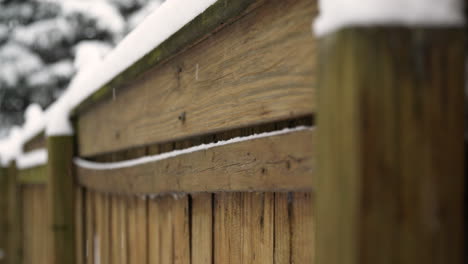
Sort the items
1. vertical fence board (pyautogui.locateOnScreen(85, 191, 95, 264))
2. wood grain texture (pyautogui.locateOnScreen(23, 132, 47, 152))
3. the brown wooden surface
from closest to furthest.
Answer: vertical fence board (pyautogui.locateOnScreen(85, 191, 95, 264)) → the brown wooden surface → wood grain texture (pyautogui.locateOnScreen(23, 132, 47, 152))

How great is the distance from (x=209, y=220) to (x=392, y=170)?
2.76 ft

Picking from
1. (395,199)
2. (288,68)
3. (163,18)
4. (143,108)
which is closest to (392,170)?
(395,199)

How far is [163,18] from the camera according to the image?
143cm

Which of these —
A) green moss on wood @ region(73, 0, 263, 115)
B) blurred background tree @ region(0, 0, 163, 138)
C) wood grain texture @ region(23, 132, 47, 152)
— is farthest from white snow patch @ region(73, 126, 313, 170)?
blurred background tree @ region(0, 0, 163, 138)

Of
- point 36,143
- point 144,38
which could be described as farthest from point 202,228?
point 36,143

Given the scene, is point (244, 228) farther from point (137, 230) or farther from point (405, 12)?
point (137, 230)

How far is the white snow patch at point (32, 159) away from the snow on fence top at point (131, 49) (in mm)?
1024

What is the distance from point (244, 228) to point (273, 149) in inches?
11.3

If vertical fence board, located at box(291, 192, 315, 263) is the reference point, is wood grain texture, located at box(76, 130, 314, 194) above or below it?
above

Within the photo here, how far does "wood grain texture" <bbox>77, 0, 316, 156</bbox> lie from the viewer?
0.80m

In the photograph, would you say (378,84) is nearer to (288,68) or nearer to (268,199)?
(288,68)

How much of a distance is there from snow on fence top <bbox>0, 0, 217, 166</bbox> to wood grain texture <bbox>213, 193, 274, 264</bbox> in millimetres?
416

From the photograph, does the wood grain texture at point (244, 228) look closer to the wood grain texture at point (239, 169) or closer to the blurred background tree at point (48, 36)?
the wood grain texture at point (239, 169)

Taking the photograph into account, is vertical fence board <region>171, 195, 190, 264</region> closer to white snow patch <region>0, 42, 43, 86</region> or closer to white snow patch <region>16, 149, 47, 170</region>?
white snow patch <region>16, 149, 47, 170</region>
